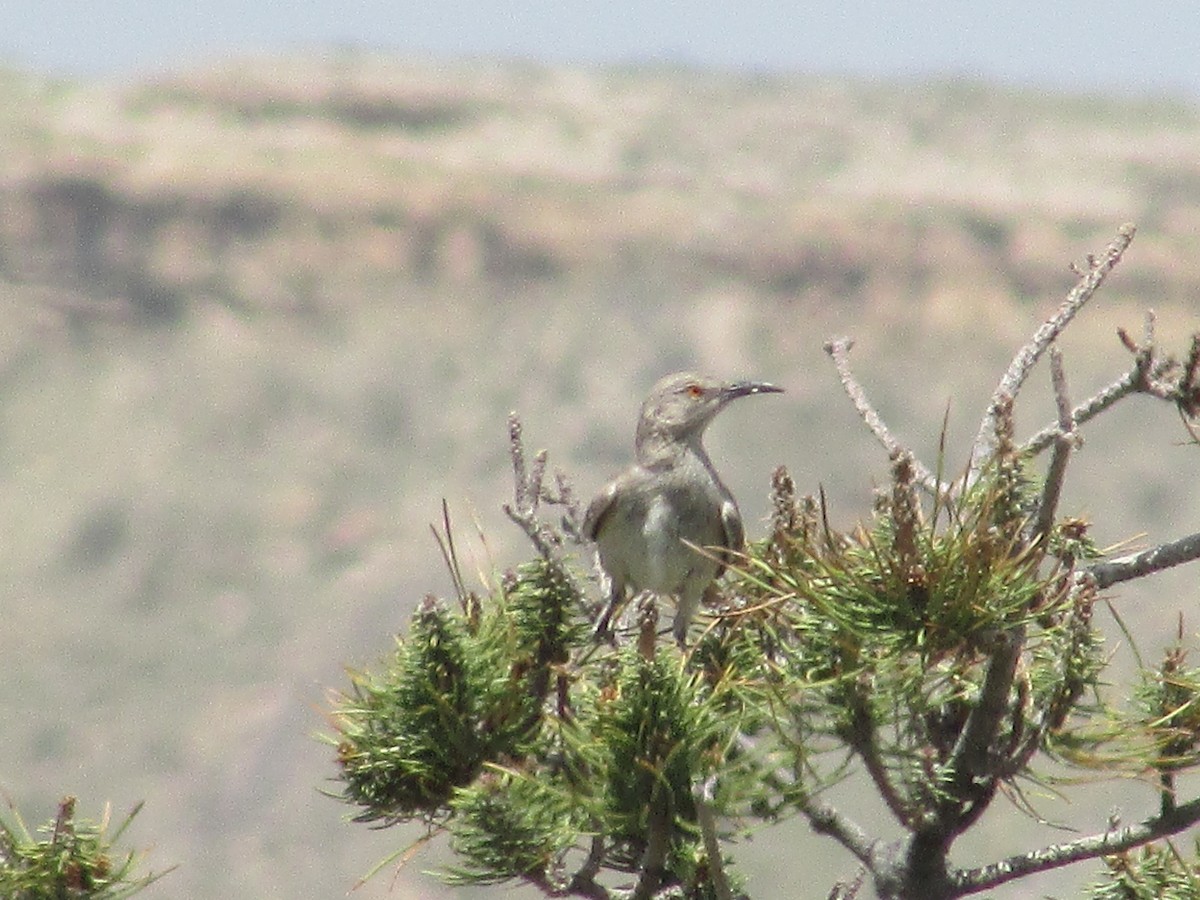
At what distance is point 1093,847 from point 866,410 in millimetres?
1327

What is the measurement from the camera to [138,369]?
58.9 m

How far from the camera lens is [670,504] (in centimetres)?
750

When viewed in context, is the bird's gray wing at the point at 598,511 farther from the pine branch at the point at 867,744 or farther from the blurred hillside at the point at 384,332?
the blurred hillside at the point at 384,332

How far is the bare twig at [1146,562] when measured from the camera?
3242 millimetres

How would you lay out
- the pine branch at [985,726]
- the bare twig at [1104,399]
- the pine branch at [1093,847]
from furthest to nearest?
the bare twig at [1104,399], the pine branch at [1093,847], the pine branch at [985,726]

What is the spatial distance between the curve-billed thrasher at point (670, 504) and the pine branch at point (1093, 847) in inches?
116

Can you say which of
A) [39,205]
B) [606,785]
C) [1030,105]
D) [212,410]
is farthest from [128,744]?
[1030,105]

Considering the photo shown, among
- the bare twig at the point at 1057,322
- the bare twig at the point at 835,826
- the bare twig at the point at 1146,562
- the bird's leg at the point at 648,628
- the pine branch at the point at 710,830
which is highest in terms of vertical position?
the bare twig at the point at 1057,322

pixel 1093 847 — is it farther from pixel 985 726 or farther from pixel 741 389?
pixel 741 389

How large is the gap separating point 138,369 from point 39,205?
10.2 metres

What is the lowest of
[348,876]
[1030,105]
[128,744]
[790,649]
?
[790,649]

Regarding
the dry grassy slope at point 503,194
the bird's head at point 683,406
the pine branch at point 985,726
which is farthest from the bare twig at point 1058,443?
the dry grassy slope at point 503,194

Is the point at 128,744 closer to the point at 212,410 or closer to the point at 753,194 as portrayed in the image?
the point at 212,410

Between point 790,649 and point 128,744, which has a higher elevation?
point 128,744
